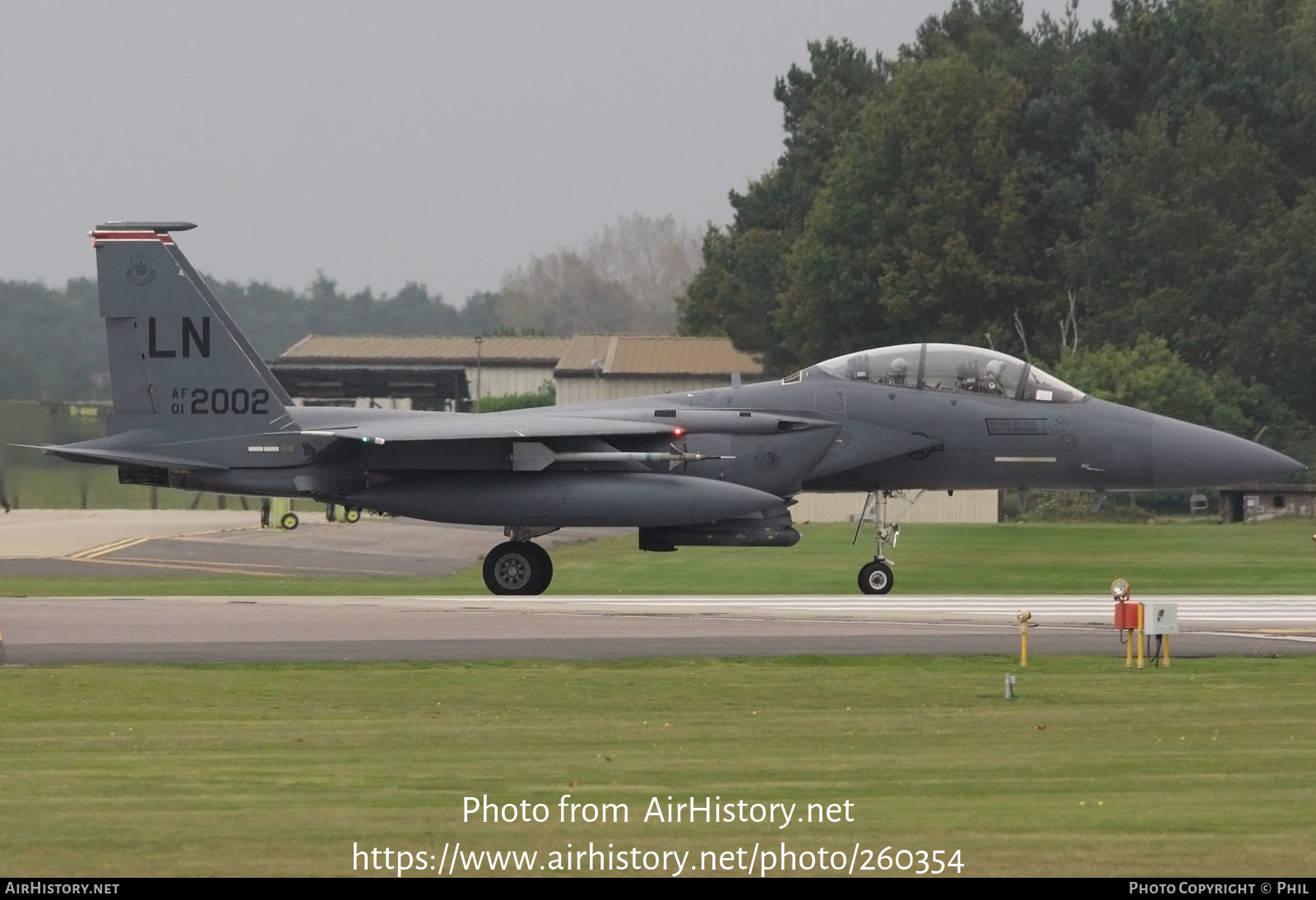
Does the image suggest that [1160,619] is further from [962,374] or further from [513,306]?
[513,306]

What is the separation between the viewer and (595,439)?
70.8 ft

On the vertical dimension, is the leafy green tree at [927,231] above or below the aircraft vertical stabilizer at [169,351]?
above

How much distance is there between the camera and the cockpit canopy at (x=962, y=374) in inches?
867

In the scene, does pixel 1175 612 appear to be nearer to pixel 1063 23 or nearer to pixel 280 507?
pixel 280 507

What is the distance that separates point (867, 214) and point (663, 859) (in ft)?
196

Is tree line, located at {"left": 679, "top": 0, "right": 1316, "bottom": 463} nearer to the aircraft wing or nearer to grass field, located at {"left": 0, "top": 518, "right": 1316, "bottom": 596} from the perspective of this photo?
grass field, located at {"left": 0, "top": 518, "right": 1316, "bottom": 596}

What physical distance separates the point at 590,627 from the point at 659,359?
56100 mm

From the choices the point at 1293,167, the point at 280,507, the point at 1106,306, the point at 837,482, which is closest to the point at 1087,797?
the point at 837,482

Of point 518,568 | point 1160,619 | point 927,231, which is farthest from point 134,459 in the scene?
point 927,231

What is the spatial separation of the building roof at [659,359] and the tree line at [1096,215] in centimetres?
216

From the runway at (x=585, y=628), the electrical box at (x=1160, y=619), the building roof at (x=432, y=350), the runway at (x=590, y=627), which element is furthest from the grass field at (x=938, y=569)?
the building roof at (x=432, y=350)

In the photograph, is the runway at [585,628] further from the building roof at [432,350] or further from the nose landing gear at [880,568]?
the building roof at [432,350]

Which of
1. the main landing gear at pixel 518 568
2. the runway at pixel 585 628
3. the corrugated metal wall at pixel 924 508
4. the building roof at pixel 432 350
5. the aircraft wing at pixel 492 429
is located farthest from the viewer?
the building roof at pixel 432 350

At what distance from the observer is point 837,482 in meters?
22.4
